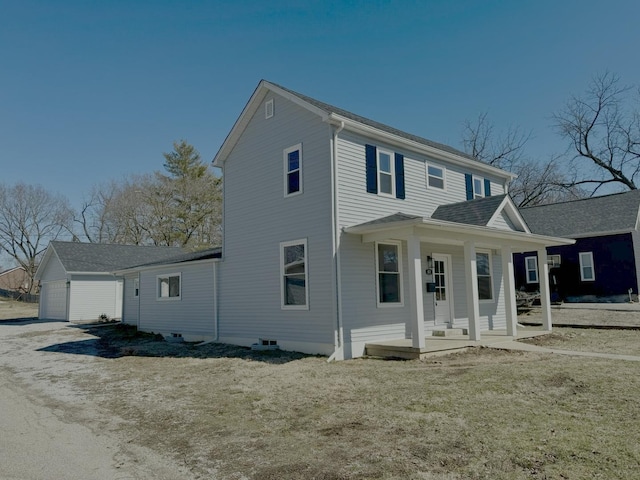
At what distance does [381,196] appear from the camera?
473 inches

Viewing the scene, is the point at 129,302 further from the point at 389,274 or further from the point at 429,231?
the point at 429,231

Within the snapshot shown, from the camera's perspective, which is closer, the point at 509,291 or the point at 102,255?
the point at 509,291

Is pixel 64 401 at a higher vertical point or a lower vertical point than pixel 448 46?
lower

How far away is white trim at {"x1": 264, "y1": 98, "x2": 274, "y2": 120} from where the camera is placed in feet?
42.2

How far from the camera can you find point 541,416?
5.34m

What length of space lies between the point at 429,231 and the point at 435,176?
4.14 metres

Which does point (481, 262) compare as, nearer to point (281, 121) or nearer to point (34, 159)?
point (281, 121)

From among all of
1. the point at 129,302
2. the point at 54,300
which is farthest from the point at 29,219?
the point at 129,302

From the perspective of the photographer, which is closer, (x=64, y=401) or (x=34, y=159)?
(x=64, y=401)

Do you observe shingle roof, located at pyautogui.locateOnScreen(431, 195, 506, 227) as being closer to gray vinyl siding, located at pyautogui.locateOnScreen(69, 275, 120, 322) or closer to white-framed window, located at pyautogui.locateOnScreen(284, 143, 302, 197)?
white-framed window, located at pyautogui.locateOnScreen(284, 143, 302, 197)

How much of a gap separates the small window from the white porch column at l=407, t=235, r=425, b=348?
170 inches

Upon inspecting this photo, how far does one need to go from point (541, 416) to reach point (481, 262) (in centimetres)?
991

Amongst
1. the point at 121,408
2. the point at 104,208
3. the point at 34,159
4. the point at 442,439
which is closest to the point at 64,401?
the point at 121,408


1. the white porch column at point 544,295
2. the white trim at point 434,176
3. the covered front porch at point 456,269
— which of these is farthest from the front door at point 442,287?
the white porch column at point 544,295
